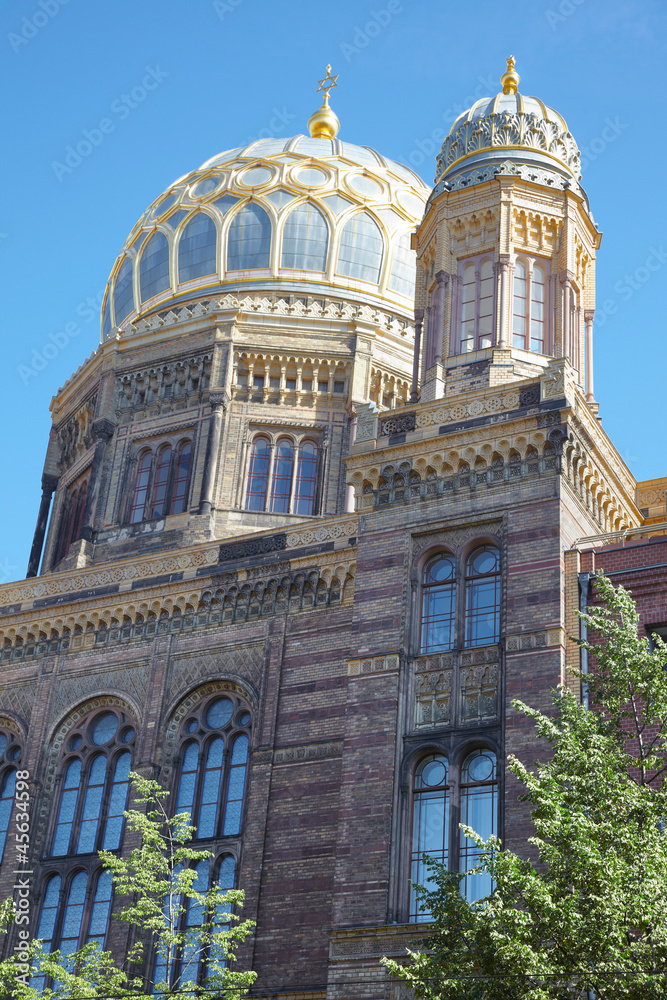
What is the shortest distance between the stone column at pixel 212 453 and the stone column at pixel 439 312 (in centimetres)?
943

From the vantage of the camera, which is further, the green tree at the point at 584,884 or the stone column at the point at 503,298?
the stone column at the point at 503,298

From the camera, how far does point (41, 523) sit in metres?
42.8

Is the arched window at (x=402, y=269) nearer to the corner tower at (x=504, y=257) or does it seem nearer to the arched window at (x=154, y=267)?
the arched window at (x=154, y=267)

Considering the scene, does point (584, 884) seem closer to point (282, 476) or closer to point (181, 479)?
point (282, 476)

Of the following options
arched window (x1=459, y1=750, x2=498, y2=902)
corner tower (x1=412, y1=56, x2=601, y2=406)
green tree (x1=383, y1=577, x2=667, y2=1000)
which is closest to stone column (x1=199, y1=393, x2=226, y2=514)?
corner tower (x1=412, y1=56, x2=601, y2=406)

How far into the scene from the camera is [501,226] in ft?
100

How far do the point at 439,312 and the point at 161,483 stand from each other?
11563mm

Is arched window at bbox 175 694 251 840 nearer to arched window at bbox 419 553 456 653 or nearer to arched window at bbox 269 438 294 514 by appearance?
arched window at bbox 419 553 456 653

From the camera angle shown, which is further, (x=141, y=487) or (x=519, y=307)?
(x=141, y=487)

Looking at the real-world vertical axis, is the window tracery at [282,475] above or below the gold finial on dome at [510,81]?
below

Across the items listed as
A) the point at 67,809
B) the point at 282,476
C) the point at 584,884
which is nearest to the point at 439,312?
the point at 282,476

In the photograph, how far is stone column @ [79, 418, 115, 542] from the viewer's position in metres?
39.3

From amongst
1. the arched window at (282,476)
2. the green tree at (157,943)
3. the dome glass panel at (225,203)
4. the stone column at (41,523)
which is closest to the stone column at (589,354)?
the arched window at (282,476)

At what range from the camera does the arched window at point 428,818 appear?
23.4 metres
